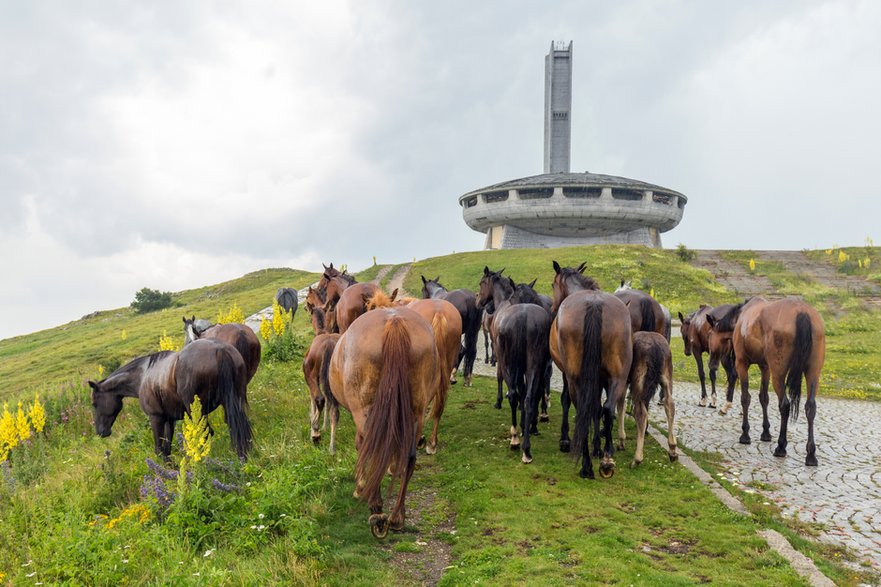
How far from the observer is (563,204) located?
56.2 metres

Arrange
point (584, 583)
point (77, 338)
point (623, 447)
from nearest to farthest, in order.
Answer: point (584, 583) < point (623, 447) < point (77, 338)

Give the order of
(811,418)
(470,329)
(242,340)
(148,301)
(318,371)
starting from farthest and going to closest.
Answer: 1. (148,301)
2. (470,329)
3. (242,340)
4. (318,371)
5. (811,418)

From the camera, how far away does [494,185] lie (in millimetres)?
60625

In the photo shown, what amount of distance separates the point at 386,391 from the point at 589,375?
3.32 m

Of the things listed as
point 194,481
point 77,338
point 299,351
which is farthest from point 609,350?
point 77,338

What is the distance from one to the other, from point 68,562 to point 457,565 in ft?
12.2

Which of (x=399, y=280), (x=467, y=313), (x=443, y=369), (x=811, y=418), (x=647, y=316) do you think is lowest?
(x=811, y=418)

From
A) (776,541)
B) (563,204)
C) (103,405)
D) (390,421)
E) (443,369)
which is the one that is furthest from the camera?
(563,204)

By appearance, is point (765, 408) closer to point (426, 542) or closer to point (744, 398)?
point (744, 398)

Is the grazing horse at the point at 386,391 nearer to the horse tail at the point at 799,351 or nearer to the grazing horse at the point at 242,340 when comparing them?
the grazing horse at the point at 242,340

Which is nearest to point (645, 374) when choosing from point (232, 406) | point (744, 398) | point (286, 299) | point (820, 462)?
point (744, 398)

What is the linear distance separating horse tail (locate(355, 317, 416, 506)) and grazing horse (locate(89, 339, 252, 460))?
3.41 meters

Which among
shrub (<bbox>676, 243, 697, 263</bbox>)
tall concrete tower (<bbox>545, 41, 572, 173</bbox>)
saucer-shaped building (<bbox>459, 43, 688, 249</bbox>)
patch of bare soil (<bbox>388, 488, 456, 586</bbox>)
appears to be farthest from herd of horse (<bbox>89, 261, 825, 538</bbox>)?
tall concrete tower (<bbox>545, 41, 572, 173</bbox>)

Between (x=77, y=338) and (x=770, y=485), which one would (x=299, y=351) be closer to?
(x=770, y=485)
